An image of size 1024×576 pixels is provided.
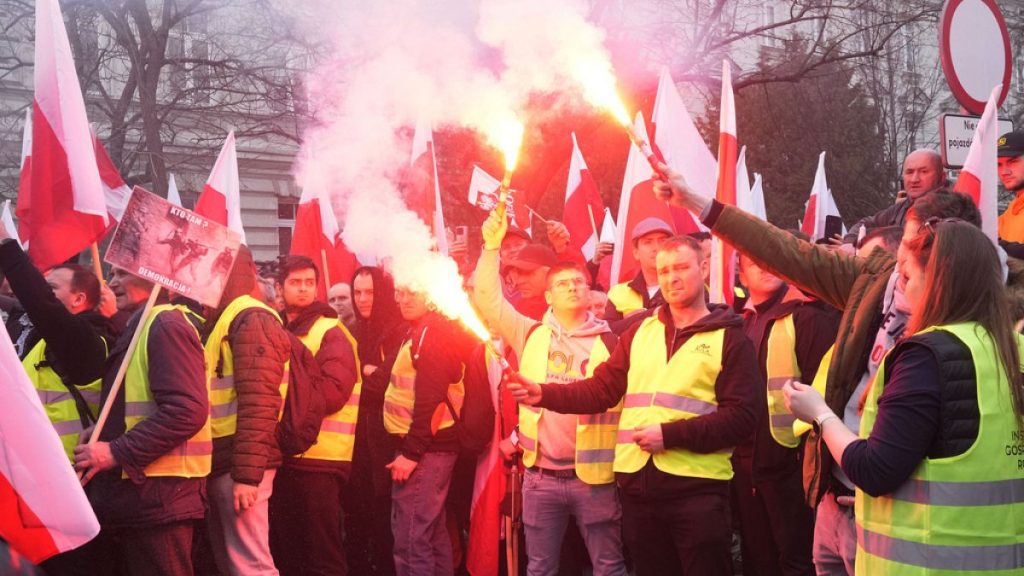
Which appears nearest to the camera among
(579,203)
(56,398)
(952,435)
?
(952,435)

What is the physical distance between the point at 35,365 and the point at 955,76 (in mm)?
5749

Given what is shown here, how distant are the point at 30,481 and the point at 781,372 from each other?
3815 millimetres

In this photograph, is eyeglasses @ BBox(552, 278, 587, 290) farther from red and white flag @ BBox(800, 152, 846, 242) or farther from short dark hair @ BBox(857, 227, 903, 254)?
red and white flag @ BBox(800, 152, 846, 242)

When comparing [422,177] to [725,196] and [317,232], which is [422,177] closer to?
[317,232]

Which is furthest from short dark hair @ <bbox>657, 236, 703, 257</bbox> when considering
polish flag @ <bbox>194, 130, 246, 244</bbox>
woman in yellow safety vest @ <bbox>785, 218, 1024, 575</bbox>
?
polish flag @ <bbox>194, 130, 246, 244</bbox>

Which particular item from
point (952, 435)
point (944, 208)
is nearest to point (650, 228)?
point (944, 208)

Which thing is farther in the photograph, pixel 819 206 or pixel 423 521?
pixel 819 206

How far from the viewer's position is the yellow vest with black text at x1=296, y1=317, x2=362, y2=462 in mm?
6395

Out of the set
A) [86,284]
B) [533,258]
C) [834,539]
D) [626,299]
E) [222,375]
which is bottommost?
[834,539]

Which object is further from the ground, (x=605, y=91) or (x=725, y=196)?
(x=605, y=91)

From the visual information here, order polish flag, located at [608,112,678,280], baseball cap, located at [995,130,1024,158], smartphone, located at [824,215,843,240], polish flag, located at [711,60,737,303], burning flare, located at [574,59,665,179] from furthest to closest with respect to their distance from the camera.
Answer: smartphone, located at [824,215,843,240], polish flag, located at [608,112,678,280], baseball cap, located at [995,130,1024,158], polish flag, located at [711,60,737,303], burning flare, located at [574,59,665,179]

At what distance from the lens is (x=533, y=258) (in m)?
6.92

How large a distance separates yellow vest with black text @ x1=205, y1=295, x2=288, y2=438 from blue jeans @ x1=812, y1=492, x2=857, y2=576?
3.00m

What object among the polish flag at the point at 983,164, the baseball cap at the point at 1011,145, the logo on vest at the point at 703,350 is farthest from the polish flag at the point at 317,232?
the polish flag at the point at 983,164
